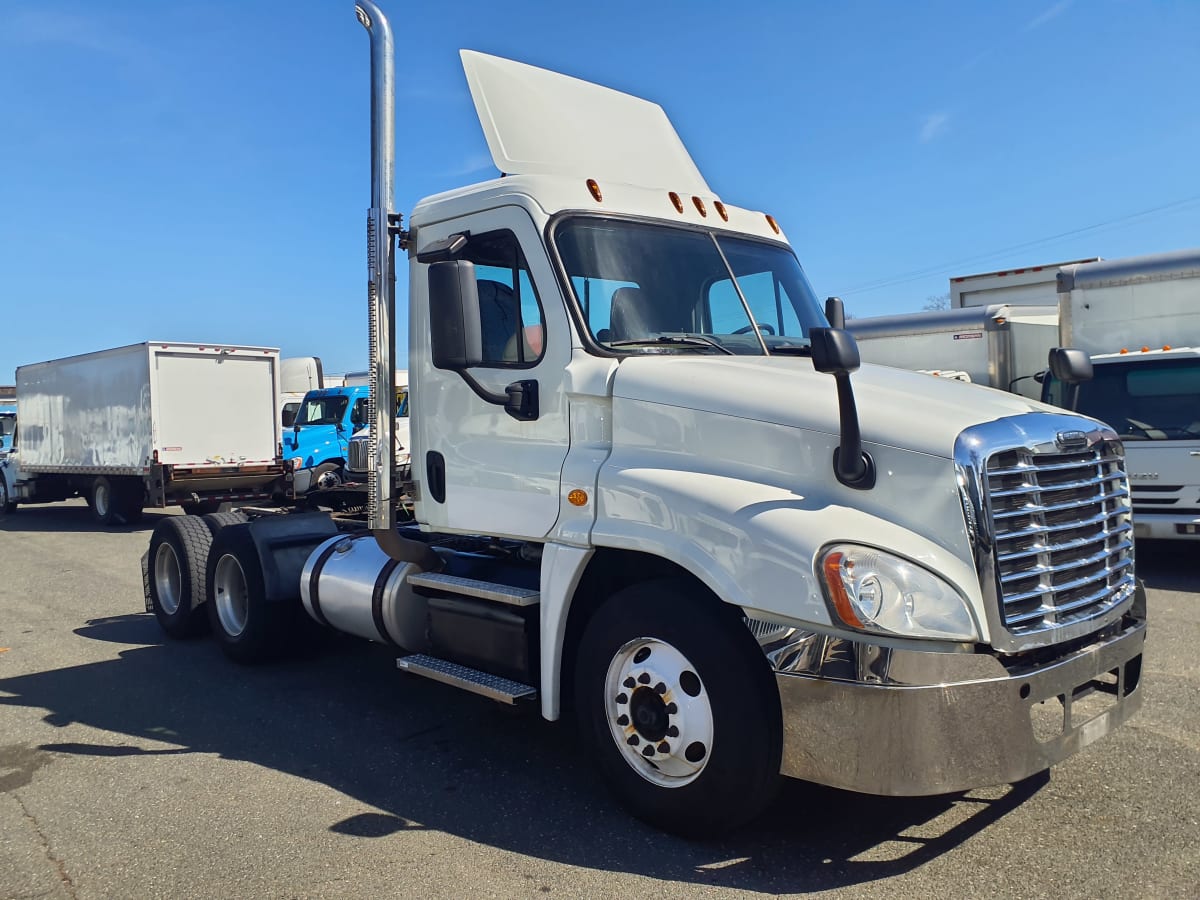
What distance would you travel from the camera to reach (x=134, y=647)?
7.46m

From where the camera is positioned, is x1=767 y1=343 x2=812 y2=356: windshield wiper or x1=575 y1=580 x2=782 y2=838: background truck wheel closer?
x1=575 y1=580 x2=782 y2=838: background truck wheel

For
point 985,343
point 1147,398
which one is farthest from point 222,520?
point 985,343

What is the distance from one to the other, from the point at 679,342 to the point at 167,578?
17.7 ft

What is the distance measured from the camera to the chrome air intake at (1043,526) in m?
3.29

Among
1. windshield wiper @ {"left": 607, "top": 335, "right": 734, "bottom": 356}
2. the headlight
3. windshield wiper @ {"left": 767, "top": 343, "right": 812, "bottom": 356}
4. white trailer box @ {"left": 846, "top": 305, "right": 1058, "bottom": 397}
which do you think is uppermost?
white trailer box @ {"left": 846, "top": 305, "right": 1058, "bottom": 397}

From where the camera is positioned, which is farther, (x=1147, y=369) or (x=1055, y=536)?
(x=1147, y=369)

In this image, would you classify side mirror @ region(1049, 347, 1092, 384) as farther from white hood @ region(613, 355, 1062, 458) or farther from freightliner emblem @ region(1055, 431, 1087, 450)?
freightliner emblem @ region(1055, 431, 1087, 450)

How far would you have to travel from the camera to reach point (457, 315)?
13.4 ft

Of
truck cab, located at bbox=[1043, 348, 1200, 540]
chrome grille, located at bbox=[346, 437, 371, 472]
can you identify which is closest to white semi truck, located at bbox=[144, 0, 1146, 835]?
chrome grille, located at bbox=[346, 437, 371, 472]

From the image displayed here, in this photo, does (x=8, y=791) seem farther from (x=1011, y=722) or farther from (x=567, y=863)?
(x=1011, y=722)

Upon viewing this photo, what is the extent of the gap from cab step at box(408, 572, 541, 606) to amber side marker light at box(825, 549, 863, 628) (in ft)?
5.09

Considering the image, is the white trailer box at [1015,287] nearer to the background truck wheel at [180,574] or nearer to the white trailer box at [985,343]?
the white trailer box at [985,343]

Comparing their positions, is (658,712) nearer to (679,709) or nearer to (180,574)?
(679,709)

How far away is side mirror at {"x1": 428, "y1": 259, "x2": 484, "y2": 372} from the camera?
4.08 m
